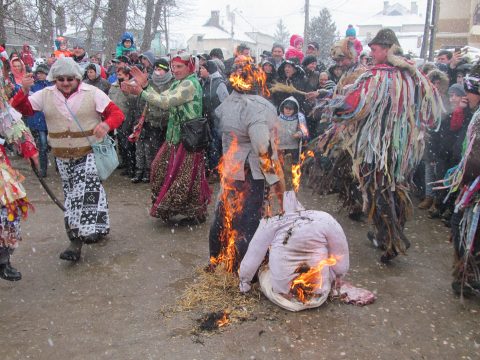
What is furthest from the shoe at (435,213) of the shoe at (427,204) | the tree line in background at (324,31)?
the tree line in background at (324,31)

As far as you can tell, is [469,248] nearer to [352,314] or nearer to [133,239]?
[352,314]

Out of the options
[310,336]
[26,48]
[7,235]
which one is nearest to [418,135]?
[310,336]

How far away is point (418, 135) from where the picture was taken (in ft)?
14.7

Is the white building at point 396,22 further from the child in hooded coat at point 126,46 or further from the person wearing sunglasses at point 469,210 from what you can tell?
the person wearing sunglasses at point 469,210

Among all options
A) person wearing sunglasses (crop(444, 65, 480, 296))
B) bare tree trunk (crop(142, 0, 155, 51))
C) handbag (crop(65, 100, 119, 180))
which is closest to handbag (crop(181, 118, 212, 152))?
handbag (crop(65, 100, 119, 180))

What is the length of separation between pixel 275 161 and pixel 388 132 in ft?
4.07

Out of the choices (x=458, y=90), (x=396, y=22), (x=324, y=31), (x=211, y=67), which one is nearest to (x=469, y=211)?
(x=458, y=90)

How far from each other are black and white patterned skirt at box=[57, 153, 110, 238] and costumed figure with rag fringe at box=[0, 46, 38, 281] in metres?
0.71

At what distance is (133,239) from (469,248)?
3.36 metres

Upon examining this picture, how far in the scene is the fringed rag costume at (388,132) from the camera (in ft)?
14.2

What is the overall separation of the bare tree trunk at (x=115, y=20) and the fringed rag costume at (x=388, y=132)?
13236mm

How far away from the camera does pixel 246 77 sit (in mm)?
3877

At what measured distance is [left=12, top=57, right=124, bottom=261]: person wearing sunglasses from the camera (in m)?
4.47

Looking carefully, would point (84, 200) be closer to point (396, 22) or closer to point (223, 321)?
point (223, 321)
